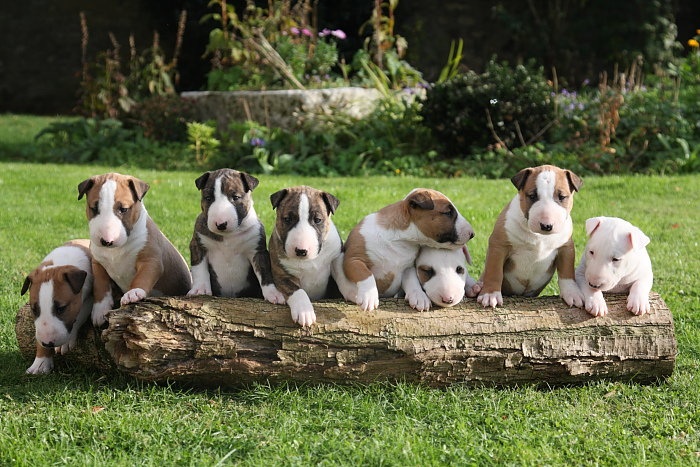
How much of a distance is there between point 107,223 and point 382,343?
1677 millimetres

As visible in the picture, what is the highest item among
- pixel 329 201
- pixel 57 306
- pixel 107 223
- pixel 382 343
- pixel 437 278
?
pixel 329 201

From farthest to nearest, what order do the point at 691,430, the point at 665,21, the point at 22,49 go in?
the point at 22,49, the point at 665,21, the point at 691,430

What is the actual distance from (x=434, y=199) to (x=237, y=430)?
171 cm

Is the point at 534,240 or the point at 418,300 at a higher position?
the point at 534,240

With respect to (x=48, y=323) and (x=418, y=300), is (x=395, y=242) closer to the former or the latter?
(x=418, y=300)

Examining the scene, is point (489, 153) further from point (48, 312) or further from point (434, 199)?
point (48, 312)

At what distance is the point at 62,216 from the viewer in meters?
8.88

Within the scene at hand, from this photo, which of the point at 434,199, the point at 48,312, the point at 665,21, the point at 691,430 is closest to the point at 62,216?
the point at 48,312

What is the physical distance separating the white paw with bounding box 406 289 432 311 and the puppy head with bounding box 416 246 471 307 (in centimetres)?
3

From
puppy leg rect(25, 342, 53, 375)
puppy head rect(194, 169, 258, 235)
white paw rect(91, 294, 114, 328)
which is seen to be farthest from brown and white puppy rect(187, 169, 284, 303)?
puppy leg rect(25, 342, 53, 375)

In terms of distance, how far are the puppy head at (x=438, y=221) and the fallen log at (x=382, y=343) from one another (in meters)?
0.42

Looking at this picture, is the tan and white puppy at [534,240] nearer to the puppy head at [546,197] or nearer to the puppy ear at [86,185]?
the puppy head at [546,197]

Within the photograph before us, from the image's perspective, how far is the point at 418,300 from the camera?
14.9 ft

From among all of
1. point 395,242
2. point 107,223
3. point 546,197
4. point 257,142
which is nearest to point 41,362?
point 107,223
